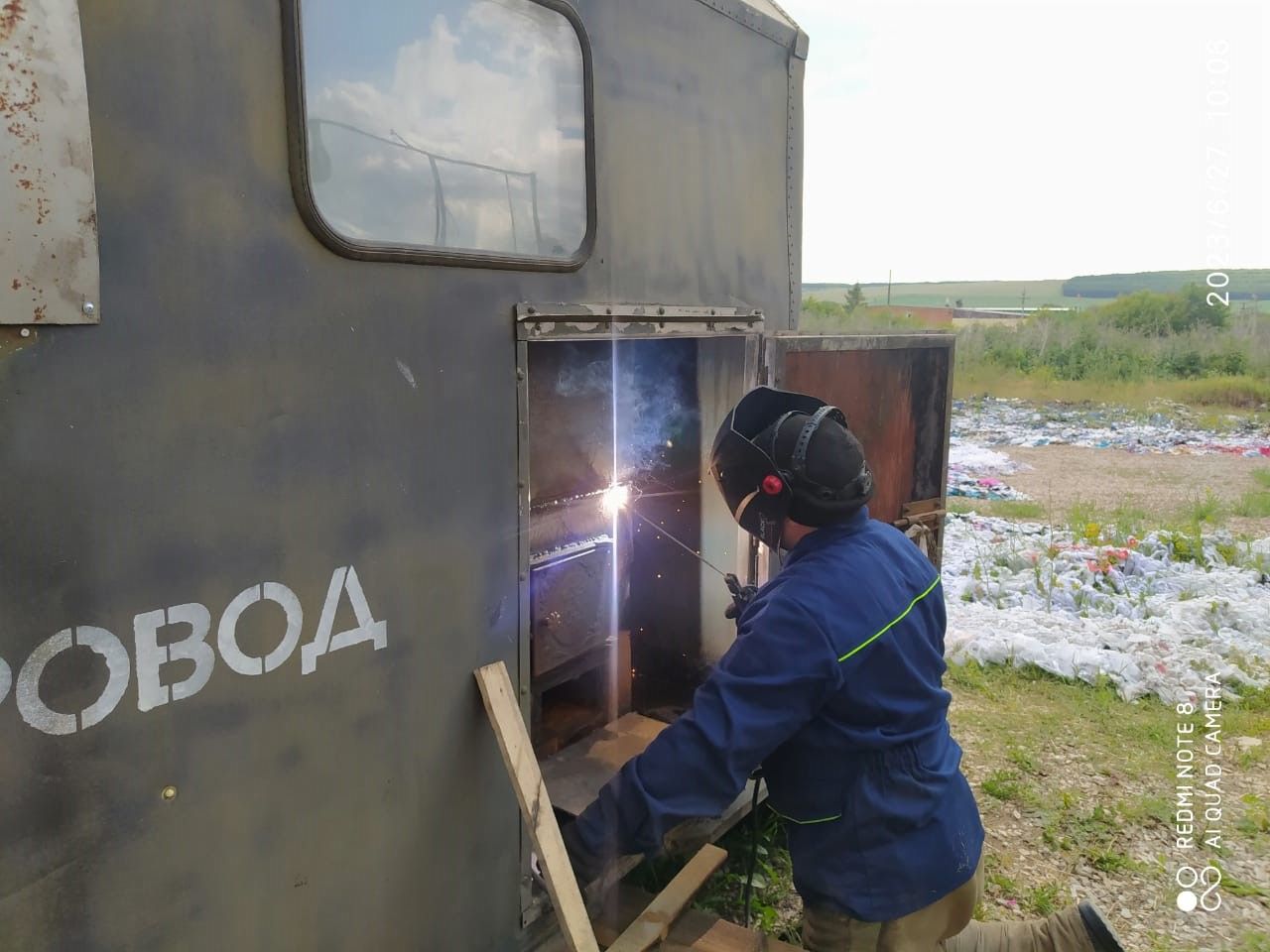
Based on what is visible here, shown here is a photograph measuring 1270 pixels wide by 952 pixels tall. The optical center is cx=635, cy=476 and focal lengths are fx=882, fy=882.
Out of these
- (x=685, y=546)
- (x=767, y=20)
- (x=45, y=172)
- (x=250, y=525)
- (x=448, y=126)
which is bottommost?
(x=685, y=546)

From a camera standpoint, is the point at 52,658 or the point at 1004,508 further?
the point at 1004,508

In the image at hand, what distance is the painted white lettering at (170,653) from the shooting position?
1554mm

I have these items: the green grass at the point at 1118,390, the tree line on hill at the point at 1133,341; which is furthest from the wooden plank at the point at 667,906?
the tree line on hill at the point at 1133,341

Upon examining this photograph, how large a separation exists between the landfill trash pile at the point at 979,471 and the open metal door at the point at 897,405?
6.24 m

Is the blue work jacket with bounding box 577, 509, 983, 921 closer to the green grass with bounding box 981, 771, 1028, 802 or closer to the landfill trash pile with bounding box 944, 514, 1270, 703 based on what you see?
the green grass with bounding box 981, 771, 1028, 802

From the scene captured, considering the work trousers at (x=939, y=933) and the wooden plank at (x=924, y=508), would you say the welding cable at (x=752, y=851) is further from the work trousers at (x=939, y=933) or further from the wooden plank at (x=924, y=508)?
the wooden plank at (x=924, y=508)

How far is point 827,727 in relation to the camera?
7.26 ft

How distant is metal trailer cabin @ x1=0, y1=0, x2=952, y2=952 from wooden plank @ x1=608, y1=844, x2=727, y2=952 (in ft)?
0.92

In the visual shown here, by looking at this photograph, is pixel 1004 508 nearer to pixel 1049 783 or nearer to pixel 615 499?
pixel 1049 783

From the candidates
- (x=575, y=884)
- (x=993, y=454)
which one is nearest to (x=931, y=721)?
(x=575, y=884)

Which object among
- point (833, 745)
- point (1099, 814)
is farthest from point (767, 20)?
point (1099, 814)

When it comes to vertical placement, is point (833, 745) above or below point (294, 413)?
below

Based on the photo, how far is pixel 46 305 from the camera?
1388mm

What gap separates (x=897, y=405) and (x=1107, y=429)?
15253 millimetres
